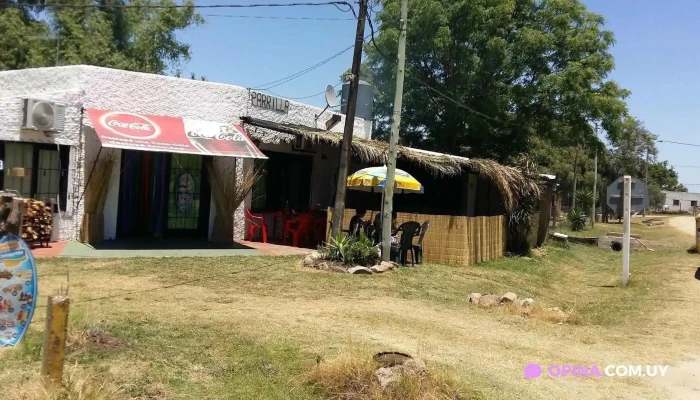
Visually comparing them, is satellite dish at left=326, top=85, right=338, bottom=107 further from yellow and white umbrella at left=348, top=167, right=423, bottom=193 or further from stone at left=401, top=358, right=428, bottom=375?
stone at left=401, top=358, right=428, bottom=375

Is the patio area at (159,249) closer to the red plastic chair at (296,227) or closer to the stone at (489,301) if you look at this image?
the red plastic chair at (296,227)

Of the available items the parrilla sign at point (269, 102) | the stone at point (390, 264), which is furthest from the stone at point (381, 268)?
the parrilla sign at point (269, 102)

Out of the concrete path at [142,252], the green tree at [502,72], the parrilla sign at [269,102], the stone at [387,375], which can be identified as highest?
the green tree at [502,72]

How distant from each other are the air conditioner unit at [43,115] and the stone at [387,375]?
377 inches

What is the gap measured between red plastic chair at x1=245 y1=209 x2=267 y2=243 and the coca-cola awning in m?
2.04

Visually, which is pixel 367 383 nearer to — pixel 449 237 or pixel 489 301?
pixel 489 301

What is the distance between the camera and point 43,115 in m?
11.6

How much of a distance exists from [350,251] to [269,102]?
589 cm

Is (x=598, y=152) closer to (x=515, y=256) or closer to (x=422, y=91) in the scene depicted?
(x=422, y=91)

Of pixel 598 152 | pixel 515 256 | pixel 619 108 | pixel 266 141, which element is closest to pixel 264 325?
pixel 266 141

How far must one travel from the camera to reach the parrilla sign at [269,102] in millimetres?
14891

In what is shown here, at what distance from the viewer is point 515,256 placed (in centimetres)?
1697

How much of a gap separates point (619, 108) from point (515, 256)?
31.1 ft

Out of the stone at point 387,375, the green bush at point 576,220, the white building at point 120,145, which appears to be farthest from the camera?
the green bush at point 576,220
